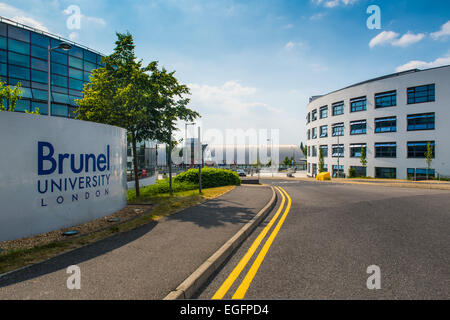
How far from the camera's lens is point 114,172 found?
838 centimetres

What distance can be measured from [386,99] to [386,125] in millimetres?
4361

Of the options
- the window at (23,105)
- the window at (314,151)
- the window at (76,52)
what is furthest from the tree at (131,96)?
the window at (314,151)

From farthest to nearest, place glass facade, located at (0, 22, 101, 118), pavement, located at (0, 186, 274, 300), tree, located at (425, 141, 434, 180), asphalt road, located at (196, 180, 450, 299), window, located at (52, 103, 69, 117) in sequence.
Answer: tree, located at (425, 141, 434, 180) → window, located at (52, 103, 69, 117) → glass facade, located at (0, 22, 101, 118) → asphalt road, located at (196, 180, 450, 299) → pavement, located at (0, 186, 274, 300)

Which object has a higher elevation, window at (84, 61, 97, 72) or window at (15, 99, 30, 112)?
window at (84, 61, 97, 72)

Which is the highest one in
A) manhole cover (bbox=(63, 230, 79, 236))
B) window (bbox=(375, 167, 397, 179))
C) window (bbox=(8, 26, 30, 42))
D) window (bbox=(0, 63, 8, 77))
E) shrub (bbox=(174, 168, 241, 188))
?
window (bbox=(8, 26, 30, 42))

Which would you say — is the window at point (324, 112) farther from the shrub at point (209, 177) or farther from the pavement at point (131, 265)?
the pavement at point (131, 265)

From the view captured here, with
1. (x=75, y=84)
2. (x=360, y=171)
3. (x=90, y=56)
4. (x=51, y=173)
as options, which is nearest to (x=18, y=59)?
(x=75, y=84)

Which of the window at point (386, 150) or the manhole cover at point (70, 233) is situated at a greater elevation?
the window at point (386, 150)

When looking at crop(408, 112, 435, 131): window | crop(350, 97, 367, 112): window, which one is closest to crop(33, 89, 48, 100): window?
crop(350, 97, 367, 112): window

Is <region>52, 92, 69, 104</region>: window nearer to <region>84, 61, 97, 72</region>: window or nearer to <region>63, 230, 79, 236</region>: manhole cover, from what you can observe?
<region>84, 61, 97, 72</region>: window

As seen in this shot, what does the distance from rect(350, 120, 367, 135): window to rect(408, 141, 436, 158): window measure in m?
7.44

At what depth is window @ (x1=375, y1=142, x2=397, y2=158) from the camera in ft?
125

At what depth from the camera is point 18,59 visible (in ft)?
77.0

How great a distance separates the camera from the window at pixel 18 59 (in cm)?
2311
